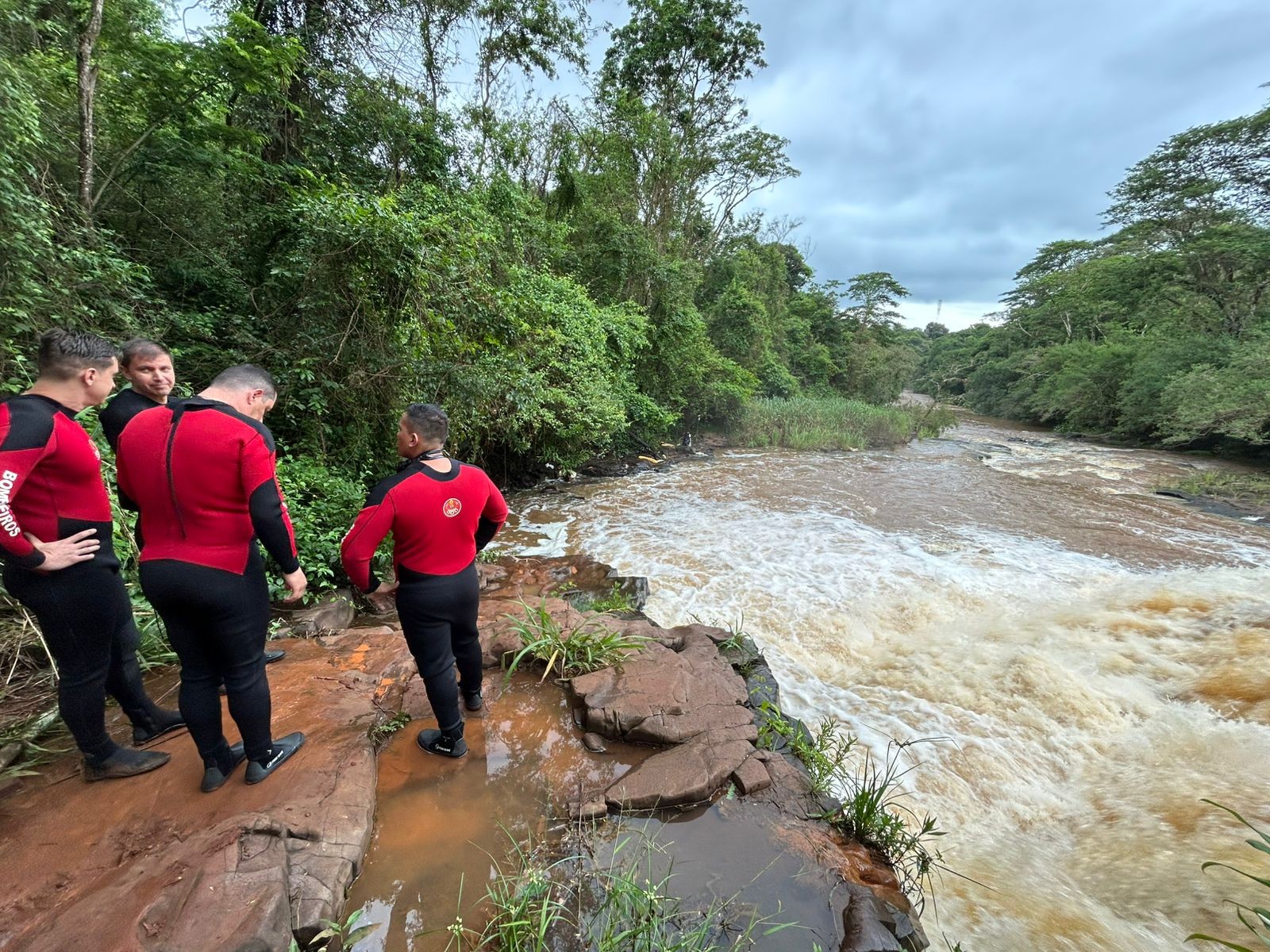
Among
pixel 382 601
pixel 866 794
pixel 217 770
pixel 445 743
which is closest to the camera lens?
pixel 217 770

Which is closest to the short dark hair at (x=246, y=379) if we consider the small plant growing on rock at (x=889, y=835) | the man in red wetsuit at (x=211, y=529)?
the man in red wetsuit at (x=211, y=529)

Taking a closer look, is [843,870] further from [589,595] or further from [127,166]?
[127,166]

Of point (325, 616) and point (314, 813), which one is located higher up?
point (314, 813)

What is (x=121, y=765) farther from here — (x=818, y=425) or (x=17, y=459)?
(x=818, y=425)

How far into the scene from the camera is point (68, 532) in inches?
73.9

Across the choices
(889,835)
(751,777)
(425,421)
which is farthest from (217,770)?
(889,835)

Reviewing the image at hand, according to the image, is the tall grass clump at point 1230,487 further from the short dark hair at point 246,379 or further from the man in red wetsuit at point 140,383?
the man in red wetsuit at point 140,383

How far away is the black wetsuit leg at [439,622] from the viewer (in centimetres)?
206

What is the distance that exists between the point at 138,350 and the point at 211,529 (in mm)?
1219

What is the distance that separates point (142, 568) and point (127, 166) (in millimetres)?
6061

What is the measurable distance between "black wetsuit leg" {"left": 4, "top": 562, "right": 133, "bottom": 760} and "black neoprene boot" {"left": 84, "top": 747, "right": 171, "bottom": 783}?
0.03 m

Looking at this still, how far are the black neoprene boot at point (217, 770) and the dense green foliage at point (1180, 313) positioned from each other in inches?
751

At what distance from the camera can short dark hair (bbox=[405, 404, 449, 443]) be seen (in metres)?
2.01

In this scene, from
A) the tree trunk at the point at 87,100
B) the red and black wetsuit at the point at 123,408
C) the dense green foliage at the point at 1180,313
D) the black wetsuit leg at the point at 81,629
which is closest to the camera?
the black wetsuit leg at the point at 81,629
